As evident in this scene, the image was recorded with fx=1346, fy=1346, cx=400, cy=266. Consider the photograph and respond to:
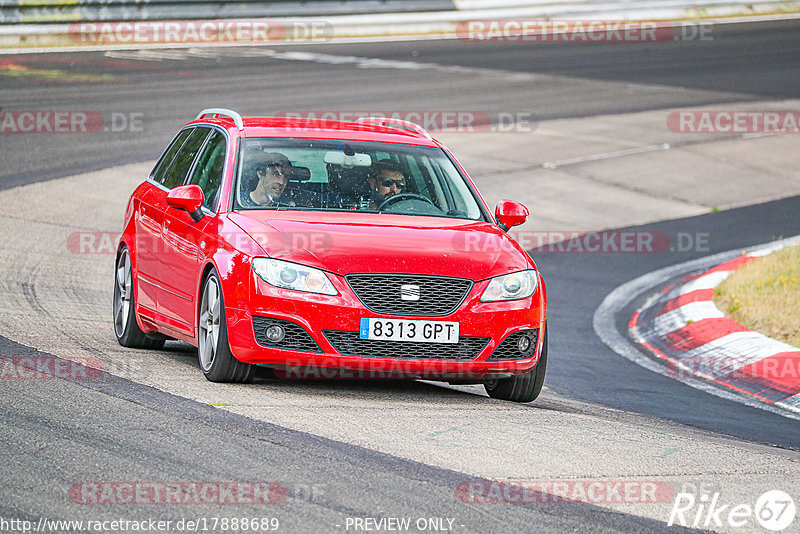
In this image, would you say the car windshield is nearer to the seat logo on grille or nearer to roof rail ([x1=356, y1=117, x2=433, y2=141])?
roof rail ([x1=356, y1=117, x2=433, y2=141])

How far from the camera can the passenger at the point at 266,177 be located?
8203mm

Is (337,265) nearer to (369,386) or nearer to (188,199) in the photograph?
(369,386)

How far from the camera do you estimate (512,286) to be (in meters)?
7.68

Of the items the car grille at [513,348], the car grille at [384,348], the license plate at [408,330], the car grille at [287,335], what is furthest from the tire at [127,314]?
the car grille at [513,348]

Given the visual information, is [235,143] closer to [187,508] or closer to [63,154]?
[187,508]

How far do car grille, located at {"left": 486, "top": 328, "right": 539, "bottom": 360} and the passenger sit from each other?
165 cm

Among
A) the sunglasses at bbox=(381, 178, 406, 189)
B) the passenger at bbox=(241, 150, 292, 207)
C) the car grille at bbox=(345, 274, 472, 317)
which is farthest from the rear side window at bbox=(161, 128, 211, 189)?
the car grille at bbox=(345, 274, 472, 317)

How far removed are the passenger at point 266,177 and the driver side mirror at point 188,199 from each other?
271 mm

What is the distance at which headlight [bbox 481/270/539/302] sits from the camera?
7.59 metres

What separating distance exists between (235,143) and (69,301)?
9.61 ft

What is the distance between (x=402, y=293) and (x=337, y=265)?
39 cm

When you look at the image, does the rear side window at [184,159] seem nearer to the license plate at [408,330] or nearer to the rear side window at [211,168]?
the rear side window at [211,168]

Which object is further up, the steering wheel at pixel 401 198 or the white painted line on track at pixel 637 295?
the steering wheel at pixel 401 198

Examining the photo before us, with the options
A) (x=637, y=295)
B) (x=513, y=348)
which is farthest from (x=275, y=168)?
(x=637, y=295)
